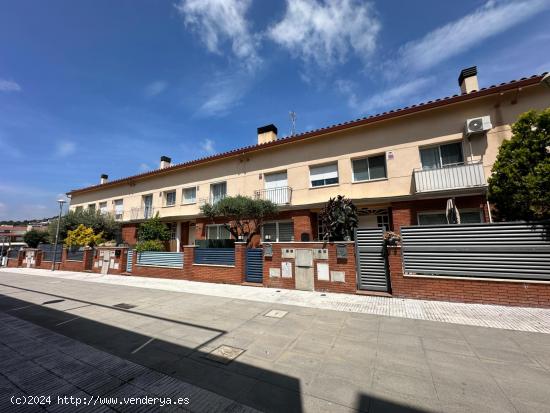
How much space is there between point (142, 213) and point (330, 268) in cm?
1786

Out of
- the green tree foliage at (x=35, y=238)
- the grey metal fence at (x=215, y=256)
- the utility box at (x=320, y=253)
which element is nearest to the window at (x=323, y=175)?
the utility box at (x=320, y=253)

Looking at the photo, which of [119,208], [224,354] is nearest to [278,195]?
[224,354]

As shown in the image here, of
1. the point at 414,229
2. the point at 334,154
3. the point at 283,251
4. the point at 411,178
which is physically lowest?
the point at 283,251

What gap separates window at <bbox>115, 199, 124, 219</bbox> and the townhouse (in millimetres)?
7383

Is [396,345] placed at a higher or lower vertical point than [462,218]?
lower

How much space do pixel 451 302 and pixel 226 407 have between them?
22.7 feet

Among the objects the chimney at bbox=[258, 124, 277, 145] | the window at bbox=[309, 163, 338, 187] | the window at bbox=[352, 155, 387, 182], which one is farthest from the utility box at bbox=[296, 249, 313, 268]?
the chimney at bbox=[258, 124, 277, 145]

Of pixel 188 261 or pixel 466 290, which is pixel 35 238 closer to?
pixel 188 261

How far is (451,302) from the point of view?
6.97 metres

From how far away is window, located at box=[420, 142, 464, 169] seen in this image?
11.3m

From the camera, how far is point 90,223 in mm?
20016

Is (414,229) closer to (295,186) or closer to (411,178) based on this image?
(411,178)

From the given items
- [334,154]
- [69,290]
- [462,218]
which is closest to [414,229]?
[462,218]

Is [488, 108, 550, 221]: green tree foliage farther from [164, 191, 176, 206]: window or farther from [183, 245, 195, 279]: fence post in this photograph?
[164, 191, 176, 206]: window
